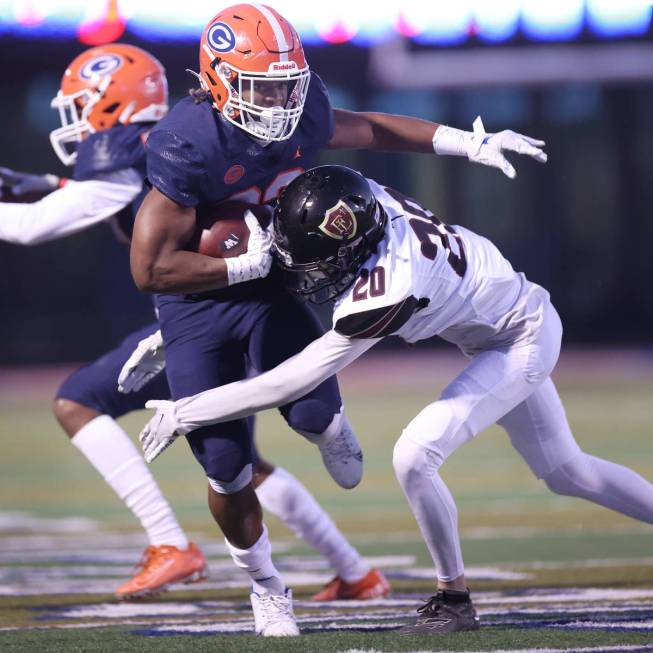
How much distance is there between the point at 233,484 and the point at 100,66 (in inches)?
64.2

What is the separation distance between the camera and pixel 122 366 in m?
4.16

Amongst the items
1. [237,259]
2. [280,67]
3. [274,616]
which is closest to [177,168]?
[237,259]

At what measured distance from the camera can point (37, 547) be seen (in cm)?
527

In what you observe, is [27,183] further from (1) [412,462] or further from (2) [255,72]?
(1) [412,462]

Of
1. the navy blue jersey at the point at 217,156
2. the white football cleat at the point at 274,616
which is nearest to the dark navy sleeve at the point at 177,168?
the navy blue jersey at the point at 217,156

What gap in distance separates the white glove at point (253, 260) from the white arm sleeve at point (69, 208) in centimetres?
103

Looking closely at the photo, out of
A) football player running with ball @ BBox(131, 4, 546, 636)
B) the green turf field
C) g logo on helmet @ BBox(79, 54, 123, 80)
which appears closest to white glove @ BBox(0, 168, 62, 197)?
g logo on helmet @ BBox(79, 54, 123, 80)

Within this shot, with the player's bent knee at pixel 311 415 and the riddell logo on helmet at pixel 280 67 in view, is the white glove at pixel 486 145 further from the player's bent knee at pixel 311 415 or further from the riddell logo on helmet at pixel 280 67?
the player's bent knee at pixel 311 415

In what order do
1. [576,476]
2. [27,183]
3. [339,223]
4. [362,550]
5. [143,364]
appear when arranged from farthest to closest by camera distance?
1. [362,550]
2. [27,183]
3. [143,364]
4. [576,476]
5. [339,223]

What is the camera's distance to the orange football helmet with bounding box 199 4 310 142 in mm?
3305

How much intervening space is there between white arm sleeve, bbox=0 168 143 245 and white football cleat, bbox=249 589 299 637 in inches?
53.0

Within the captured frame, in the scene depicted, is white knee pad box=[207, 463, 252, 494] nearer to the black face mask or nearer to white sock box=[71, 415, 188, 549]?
the black face mask

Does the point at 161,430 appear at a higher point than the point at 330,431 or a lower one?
higher

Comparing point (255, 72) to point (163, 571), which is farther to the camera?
point (163, 571)
